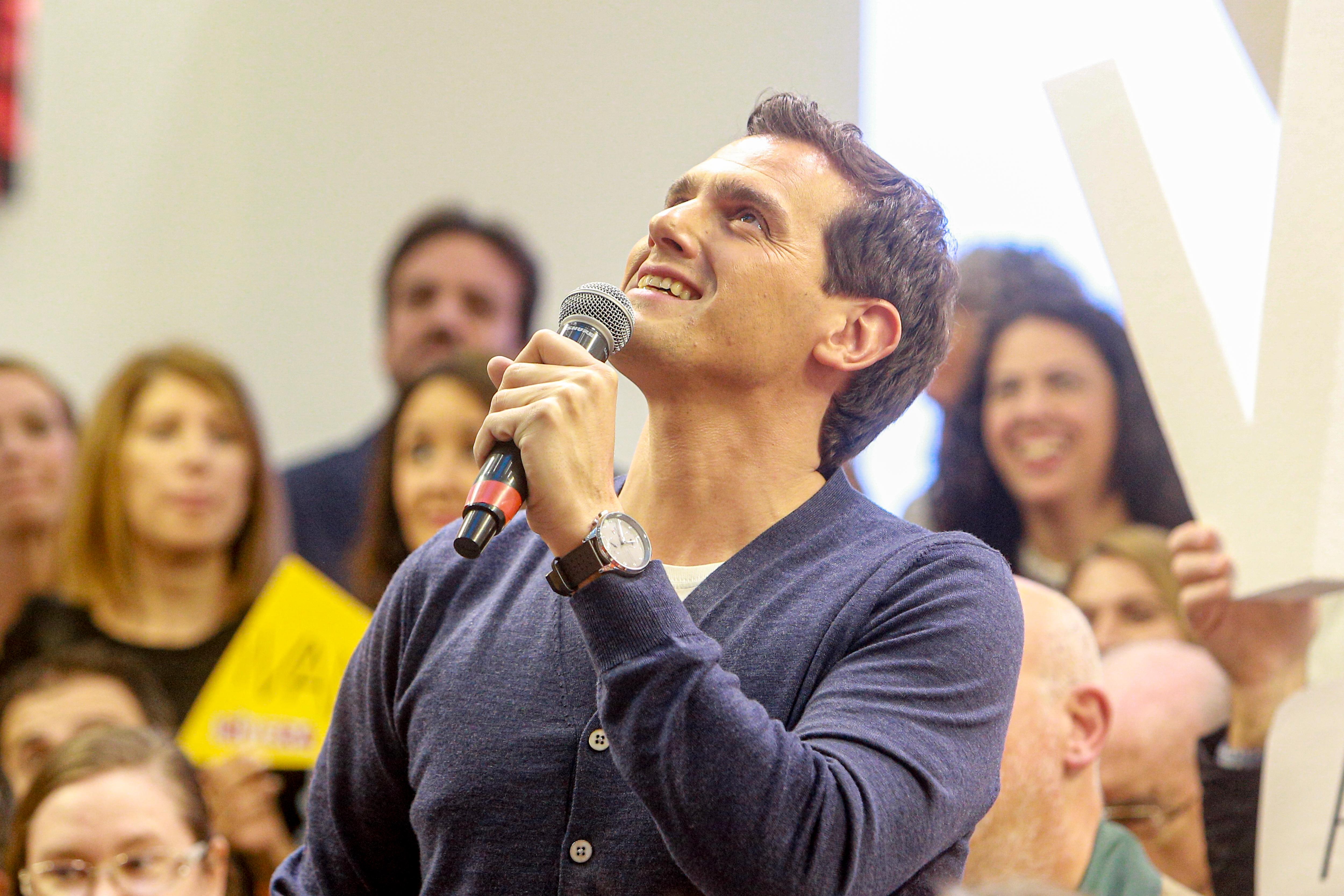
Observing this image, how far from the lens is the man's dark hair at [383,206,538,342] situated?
399cm

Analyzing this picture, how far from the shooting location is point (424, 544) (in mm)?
1650

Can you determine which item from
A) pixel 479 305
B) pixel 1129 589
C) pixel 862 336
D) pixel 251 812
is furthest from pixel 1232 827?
pixel 479 305

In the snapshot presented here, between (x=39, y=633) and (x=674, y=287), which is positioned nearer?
(x=674, y=287)

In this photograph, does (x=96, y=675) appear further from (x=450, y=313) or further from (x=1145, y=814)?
(x=1145, y=814)

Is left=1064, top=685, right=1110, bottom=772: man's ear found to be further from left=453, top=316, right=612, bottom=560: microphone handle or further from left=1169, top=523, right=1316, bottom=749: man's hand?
left=453, top=316, right=612, bottom=560: microphone handle

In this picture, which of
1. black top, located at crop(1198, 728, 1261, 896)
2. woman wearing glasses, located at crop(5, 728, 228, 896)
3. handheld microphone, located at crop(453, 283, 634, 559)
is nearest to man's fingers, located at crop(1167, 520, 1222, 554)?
black top, located at crop(1198, 728, 1261, 896)

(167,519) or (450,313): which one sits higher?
(450,313)

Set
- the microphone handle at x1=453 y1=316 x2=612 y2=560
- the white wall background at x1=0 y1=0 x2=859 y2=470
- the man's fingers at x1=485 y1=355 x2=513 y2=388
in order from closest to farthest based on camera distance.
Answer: the microphone handle at x1=453 y1=316 x2=612 y2=560
the man's fingers at x1=485 y1=355 x2=513 y2=388
the white wall background at x1=0 y1=0 x2=859 y2=470

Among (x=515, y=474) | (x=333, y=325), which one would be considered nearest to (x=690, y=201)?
(x=515, y=474)

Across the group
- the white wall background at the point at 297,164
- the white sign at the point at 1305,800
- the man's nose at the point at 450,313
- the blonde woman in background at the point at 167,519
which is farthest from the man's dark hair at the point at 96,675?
the white sign at the point at 1305,800

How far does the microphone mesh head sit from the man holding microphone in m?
0.04

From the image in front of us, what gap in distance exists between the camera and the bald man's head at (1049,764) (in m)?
1.90

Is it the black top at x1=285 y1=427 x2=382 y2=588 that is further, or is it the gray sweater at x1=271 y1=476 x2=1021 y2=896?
the black top at x1=285 y1=427 x2=382 y2=588

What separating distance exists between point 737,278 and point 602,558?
0.41 metres
